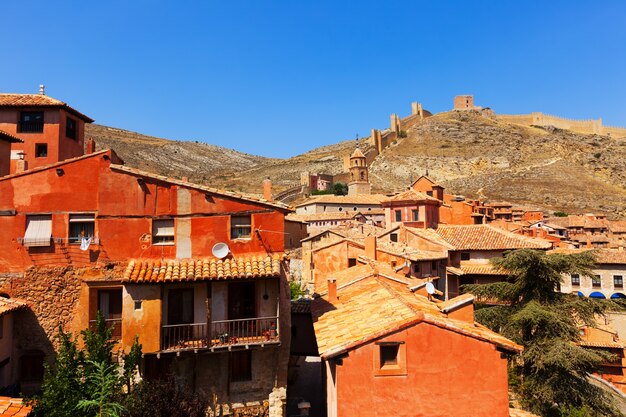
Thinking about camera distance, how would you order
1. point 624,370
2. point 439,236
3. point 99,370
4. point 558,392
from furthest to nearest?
1. point 439,236
2. point 624,370
3. point 558,392
4. point 99,370

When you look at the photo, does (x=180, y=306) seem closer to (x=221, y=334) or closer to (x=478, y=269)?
(x=221, y=334)

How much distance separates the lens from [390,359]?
13.3m

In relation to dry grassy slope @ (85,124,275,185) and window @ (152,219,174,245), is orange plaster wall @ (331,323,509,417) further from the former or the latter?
dry grassy slope @ (85,124,275,185)

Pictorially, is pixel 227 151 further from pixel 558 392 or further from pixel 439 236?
pixel 558 392

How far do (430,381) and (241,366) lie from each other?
721cm

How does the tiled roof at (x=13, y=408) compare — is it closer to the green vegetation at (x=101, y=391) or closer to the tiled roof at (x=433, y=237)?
the green vegetation at (x=101, y=391)

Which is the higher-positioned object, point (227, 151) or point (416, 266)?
point (227, 151)

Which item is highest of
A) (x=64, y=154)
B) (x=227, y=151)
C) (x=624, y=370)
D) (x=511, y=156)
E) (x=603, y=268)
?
Result: (x=227, y=151)

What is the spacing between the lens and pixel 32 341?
15602 millimetres

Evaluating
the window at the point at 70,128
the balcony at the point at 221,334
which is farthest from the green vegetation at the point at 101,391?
the window at the point at 70,128

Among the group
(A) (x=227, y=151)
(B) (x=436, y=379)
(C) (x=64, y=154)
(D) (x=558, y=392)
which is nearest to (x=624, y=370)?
(D) (x=558, y=392)

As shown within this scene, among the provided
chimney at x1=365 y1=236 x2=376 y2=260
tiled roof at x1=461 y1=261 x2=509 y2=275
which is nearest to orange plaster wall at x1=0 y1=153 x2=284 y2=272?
chimney at x1=365 y1=236 x2=376 y2=260

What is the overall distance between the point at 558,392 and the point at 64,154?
102 ft

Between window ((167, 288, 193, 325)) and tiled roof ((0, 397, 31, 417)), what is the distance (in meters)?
5.34
